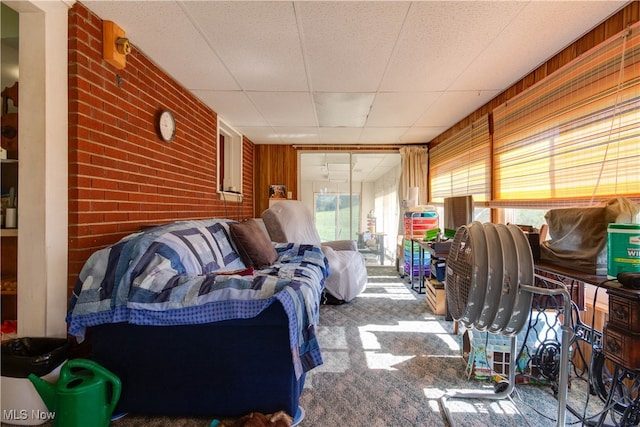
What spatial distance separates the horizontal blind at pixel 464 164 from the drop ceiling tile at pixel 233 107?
8.46 feet

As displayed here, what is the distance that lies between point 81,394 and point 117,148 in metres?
1.40

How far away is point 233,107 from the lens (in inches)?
136

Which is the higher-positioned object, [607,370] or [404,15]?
[404,15]

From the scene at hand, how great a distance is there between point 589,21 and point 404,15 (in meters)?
1.15

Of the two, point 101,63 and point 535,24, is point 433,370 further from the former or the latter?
point 101,63

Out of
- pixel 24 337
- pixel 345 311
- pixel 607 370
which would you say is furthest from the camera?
pixel 345 311

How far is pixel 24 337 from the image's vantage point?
1.59 metres

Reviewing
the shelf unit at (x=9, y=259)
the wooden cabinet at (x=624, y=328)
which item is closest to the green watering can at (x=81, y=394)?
the shelf unit at (x=9, y=259)

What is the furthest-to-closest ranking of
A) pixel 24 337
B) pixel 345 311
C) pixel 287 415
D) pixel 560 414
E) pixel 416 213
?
pixel 416 213
pixel 345 311
pixel 24 337
pixel 287 415
pixel 560 414

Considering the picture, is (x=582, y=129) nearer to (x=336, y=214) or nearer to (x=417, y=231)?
(x=417, y=231)

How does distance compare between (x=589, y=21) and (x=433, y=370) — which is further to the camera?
(x=433, y=370)

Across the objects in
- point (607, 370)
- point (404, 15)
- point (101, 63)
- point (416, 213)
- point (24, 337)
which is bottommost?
point (607, 370)

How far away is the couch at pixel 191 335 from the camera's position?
4.73 ft

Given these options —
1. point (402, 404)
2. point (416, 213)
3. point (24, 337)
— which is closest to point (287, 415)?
point (402, 404)
